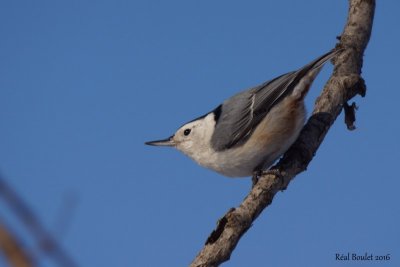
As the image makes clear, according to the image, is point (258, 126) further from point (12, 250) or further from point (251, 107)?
point (12, 250)

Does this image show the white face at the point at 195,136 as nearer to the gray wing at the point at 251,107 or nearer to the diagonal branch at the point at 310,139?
the gray wing at the point at 251,107

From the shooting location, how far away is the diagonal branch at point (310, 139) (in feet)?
7.85

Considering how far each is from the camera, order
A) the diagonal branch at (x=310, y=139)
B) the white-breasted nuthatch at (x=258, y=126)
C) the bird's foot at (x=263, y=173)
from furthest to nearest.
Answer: the white-breasted nuthatch at (x=258, y=126) → the bird's foot at (x=263, y=173) → the diagonal branch at (x=310, y=139)

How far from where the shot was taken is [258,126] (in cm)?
340

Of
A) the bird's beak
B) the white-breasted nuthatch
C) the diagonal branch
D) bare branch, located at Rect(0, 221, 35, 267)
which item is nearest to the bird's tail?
the white-breasted nuthatch

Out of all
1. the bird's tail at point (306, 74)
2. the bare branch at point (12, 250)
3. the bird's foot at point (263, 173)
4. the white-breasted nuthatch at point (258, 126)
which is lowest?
the bare branch at point (12, 250)

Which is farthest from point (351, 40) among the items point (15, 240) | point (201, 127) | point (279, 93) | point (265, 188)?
point (15, 240)

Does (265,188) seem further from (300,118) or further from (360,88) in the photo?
(360,88)

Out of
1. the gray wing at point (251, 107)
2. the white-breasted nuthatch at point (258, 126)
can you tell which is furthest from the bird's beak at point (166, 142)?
the gray wing at point (251, 107)

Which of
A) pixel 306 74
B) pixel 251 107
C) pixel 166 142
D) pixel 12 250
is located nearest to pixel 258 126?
pixel 251 107

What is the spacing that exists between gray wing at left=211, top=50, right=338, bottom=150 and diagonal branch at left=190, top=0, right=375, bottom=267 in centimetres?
28

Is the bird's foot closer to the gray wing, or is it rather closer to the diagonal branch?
the diagonal branch

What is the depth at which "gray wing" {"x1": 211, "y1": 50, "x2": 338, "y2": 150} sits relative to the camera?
3.42 metres

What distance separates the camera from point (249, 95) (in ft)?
11.9
